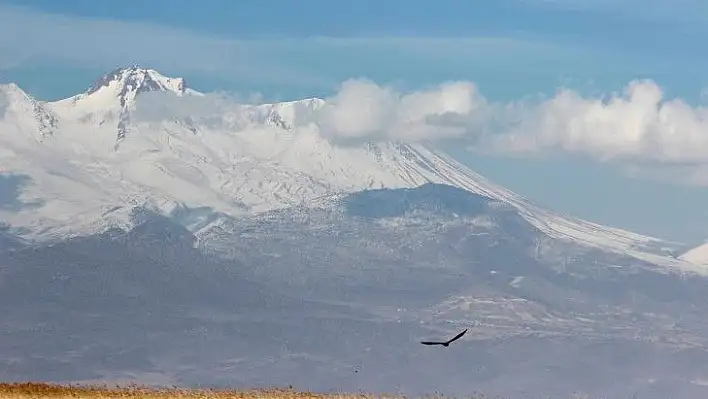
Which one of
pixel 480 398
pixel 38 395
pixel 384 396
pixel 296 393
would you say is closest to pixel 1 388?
pixel 38 395

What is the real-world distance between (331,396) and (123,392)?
624cm

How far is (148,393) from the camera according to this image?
42.4m

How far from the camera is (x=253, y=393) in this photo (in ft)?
140

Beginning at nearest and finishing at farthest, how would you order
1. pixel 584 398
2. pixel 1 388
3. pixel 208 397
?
1. pixel 584 398
2. pixel 208 397
3. pixel 1 388

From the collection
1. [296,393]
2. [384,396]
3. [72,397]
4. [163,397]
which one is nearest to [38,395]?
[72,397]

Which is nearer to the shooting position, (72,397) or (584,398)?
(584,398)

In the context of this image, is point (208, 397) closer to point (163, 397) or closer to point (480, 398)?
point (163, 397)

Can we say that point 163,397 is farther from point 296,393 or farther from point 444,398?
point 444,398

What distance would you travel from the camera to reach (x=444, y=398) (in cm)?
4219

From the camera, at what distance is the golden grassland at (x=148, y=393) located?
41.3 m

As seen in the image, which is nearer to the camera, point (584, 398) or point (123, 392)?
point (584, 398)

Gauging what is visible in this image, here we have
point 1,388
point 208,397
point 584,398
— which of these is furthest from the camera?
point 1,388

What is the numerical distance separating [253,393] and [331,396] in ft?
7.74

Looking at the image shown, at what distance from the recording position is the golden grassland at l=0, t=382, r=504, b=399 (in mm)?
41312
